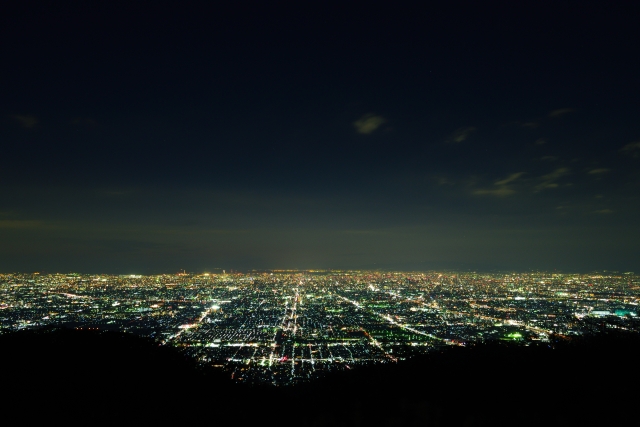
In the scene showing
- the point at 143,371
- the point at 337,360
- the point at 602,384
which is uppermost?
the point at 602,384

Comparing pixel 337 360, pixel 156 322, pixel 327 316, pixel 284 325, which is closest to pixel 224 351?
pixel 337 360

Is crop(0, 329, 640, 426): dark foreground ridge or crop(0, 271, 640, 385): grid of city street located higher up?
crop(0, 329, 640, 426): dark foreground ridge

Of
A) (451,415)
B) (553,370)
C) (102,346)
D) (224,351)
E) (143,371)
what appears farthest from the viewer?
(224,351)

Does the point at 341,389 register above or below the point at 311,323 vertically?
above

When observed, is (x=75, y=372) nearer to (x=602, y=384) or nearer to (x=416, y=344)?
(x=602, y=384)

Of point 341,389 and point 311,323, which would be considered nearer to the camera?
point 341,389

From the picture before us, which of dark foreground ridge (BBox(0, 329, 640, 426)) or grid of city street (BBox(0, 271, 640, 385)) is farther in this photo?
grid of city street (BBox(0, 271, 640, 385))

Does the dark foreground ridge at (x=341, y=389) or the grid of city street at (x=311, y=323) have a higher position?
the dark foreground ridge at (x=341, y=389)

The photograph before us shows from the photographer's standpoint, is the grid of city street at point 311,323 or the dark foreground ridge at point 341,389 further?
the grid of city street at point 311,323
